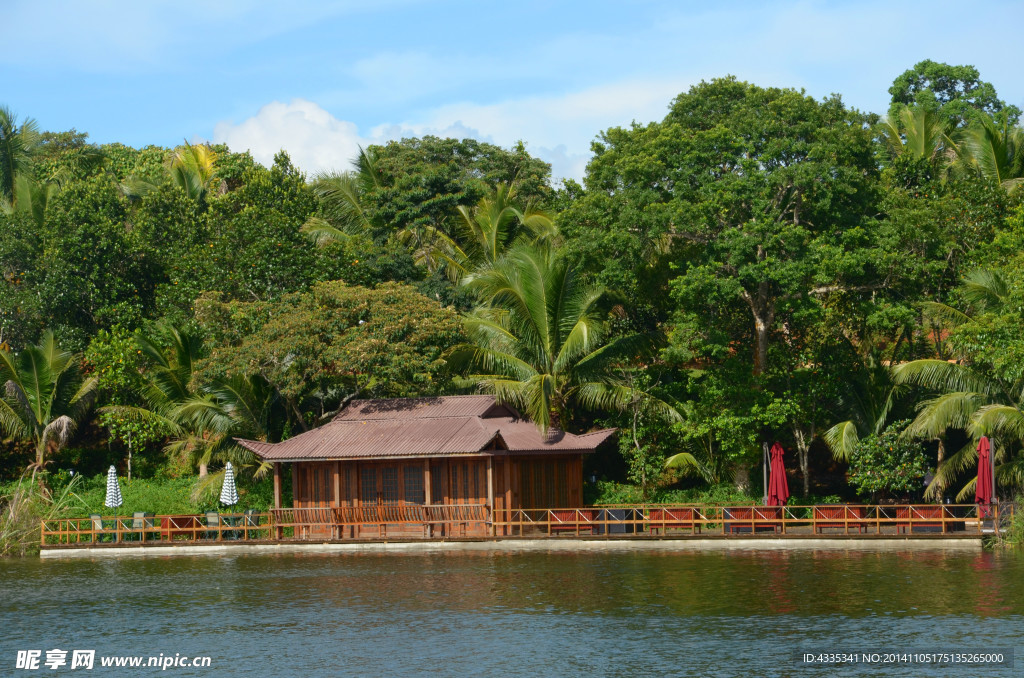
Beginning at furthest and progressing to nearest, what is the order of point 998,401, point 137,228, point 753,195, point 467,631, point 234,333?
point 137,228, point 234,333, point 753,195, point 998,401, point 467,631

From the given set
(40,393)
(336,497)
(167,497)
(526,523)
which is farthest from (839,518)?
(40,393)

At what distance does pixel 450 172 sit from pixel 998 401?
24694 mm

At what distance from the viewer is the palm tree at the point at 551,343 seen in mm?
37656

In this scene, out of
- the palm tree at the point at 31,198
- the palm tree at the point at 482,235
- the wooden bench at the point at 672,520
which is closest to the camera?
the wooden bench at the point at 672,520

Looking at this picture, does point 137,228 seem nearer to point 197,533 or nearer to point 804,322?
point 197,533

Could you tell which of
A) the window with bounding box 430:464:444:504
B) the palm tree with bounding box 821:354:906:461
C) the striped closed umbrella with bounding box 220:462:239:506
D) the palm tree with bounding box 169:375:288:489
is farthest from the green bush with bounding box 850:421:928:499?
the palm tree with bounding box 169:375:288:489

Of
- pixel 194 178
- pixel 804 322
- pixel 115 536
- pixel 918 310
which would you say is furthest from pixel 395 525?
pixel 194 178

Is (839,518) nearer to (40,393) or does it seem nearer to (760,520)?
(760,520)

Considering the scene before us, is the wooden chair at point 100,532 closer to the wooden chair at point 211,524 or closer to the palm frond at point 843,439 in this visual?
the wooden chair at point 211,524

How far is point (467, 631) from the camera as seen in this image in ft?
67.2

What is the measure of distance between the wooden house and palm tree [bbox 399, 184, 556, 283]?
370 inches

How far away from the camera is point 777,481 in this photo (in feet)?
106

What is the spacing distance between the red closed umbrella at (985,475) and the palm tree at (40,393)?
31.3m

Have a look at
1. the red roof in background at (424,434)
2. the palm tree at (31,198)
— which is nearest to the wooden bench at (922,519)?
the red roof in background at (424,434)
